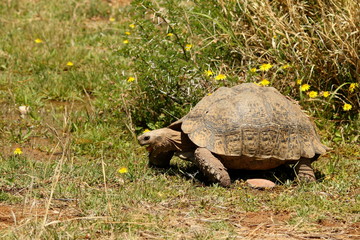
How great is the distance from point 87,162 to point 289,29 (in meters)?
3.16

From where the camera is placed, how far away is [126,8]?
39.1 ft

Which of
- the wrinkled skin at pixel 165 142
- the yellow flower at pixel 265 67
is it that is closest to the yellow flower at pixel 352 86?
the yellow flower at pixel 265 67

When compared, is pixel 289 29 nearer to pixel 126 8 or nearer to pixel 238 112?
pixel 238 112

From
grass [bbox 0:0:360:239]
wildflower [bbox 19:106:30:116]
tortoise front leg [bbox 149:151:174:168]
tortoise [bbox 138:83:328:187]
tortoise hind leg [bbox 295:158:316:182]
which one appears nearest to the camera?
grass [bbox 0:0:360:239]

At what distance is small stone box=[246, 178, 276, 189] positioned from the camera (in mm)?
5551

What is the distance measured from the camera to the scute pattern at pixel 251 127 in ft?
18.2

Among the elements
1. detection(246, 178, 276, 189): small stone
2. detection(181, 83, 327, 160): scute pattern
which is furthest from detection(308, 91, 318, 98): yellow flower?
detection(246, 178, 276, 189): small stone

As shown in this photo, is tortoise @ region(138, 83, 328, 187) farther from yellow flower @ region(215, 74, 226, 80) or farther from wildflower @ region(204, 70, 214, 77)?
wildflower @ region(204, 70, 214, 77)

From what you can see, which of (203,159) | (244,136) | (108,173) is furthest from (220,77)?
(108,173)

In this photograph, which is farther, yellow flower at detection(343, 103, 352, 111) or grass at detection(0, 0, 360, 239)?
yellow flower at detection(343, 103, 352, 111)

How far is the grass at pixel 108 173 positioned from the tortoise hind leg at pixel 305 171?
0.11 m

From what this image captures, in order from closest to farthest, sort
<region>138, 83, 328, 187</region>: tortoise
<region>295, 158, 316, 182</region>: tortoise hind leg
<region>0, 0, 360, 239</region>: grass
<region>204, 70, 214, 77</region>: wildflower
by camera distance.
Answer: <region>0, 0, 360, 239</region>: grass, <region>138, 83, 328, 187</region>: tortoise, <region>295, 158, 316, 182</region>: tortoise hind leg, <region>204, 70, 214, 77</region>: wildflower

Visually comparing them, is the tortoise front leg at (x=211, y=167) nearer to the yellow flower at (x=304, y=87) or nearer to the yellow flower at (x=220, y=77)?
the yellow flower at (x=220, y=77)

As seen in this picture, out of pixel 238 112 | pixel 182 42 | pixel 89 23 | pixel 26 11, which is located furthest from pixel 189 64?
pixel 26 11
